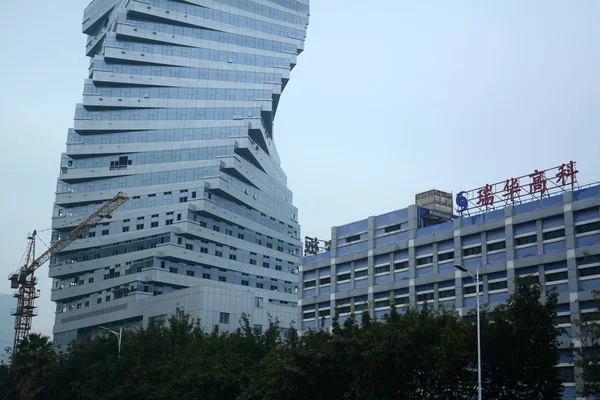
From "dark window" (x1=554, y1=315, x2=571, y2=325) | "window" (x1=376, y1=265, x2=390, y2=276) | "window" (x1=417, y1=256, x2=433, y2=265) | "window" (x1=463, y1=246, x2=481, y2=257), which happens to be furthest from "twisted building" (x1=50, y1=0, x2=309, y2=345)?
"dark window" (x1=554, y1=315, x2=571, y2=325)

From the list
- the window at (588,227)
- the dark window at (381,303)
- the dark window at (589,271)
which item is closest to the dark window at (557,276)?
the dark window at (589,271)

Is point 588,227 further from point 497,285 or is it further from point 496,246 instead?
point 497,285

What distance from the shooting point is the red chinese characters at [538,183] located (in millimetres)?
77625

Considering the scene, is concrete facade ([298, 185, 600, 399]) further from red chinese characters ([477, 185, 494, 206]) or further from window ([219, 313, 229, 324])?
window ([219, 313, 229, 324])

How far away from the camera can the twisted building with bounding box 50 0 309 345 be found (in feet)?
496

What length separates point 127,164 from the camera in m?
159

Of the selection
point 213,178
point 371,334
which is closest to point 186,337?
point 371,334

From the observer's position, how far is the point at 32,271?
537 feet

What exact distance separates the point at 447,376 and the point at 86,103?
12875cm

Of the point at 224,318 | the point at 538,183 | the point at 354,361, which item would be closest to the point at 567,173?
the point at 538,183

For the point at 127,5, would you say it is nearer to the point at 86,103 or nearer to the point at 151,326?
the point at 86,103

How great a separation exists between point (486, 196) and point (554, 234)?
9.60 meters

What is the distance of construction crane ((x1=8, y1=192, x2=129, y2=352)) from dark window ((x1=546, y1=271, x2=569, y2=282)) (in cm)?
9983

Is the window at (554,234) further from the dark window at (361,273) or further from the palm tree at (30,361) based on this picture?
the palm tree at (30,361)
